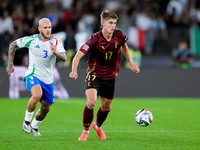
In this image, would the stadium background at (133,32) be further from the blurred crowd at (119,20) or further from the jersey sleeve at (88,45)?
the jersey sleeve at (88,45)

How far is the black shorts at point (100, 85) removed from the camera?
6.99 m

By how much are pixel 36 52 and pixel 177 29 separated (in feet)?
42.6

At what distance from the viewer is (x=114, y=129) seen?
8.45m

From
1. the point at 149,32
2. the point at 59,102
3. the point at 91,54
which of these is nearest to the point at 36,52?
the point at 91,54

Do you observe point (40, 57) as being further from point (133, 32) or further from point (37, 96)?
point (133, 32)

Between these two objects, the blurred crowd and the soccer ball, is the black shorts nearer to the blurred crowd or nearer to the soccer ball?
the soccer ball

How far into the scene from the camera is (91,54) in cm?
716

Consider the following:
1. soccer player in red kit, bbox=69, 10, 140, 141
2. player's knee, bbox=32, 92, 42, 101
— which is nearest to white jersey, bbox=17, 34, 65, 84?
player's knee, bbox=32, 92, 42, 101

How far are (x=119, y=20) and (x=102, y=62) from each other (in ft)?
37.0

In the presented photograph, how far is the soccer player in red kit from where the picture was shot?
6.89m

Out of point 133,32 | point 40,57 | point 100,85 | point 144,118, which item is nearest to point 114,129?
point 144,118

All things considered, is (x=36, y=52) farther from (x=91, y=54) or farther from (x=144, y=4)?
(x=144, y=4)

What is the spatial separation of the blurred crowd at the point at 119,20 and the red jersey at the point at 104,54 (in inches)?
363

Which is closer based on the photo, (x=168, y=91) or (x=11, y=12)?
(x=168, y=91)
